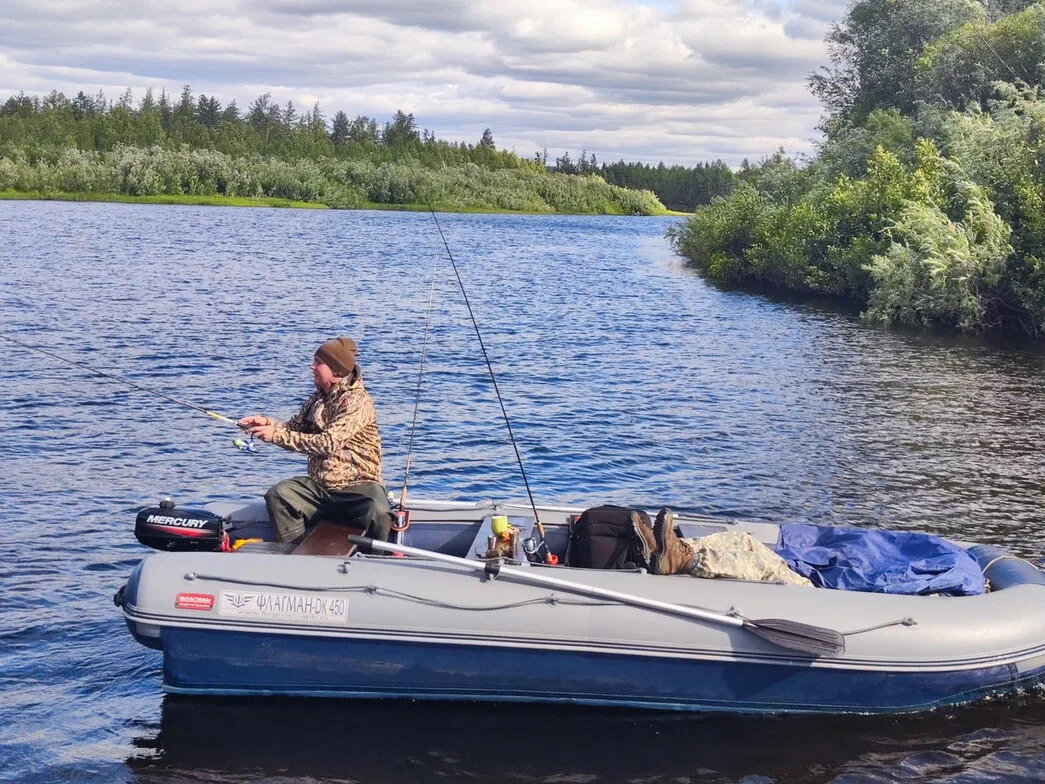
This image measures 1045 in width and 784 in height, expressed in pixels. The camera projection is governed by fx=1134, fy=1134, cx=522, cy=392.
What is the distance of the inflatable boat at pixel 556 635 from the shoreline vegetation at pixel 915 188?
60.1 ft

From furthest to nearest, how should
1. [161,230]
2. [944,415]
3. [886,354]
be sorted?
1. [161,230]
2. [886,354]
3. [944,415]

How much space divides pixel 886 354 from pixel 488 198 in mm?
80417

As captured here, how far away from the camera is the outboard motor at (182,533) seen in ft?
25.4

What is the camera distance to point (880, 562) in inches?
311

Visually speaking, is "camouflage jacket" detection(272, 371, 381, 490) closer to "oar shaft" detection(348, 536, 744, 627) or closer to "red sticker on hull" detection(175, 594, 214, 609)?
"oar shaft" detection(348, 536, 744, 627)

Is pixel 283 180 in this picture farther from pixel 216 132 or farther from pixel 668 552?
pixel 668 552

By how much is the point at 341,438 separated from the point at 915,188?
2278cm

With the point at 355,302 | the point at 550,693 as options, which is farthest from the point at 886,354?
the point at 550,693

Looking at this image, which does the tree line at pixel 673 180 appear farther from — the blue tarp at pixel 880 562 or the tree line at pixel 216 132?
the blue tarp at pixel 880 562

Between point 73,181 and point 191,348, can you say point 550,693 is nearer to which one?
point 191,348

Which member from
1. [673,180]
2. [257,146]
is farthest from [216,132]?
[673,180]

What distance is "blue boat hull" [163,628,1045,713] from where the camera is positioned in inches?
280

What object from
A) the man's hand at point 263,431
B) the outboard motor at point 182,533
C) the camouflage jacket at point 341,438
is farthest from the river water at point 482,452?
the man's hand at point 263,431

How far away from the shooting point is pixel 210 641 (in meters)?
7.14
